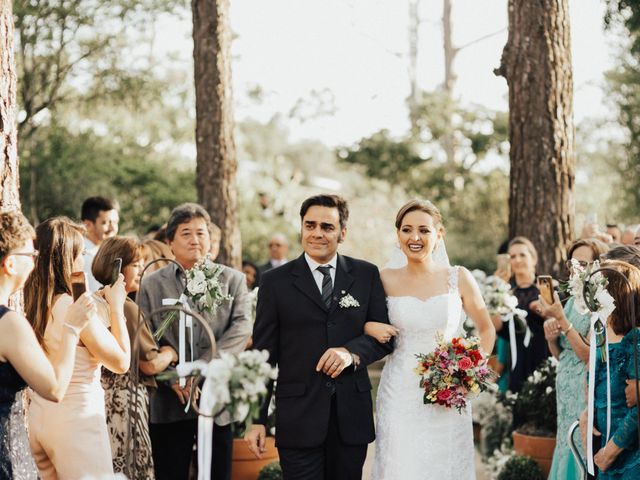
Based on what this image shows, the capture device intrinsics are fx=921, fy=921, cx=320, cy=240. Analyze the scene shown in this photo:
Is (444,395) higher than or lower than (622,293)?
lower

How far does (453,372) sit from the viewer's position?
5191 millimetres

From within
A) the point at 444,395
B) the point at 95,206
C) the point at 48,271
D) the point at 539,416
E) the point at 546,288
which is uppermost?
the point at 95,206

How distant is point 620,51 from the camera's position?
2331 cm

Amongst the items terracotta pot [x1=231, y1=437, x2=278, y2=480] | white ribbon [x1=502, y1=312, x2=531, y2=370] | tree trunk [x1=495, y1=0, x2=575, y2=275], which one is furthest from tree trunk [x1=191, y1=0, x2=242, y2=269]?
white ribbon [x1=502, y1=312, x2=531, y2=370]

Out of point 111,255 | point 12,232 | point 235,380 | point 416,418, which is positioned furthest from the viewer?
point 416,418

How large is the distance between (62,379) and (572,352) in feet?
12.1

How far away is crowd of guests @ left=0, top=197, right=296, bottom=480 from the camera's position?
3.83 m

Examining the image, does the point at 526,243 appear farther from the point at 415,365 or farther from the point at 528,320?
the point at 415,365

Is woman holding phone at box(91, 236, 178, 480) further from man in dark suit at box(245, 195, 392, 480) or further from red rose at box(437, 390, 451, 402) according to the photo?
red rose at box(437, 390, 451, 402)

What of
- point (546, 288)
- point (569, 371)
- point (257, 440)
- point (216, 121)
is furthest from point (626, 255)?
point (216, 121)

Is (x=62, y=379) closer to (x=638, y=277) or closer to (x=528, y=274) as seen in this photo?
(x=638, y=277)

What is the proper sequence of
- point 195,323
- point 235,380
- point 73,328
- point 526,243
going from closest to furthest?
1. point 235,380
2. point 73,328
3. point 195,323
4. point 526,243

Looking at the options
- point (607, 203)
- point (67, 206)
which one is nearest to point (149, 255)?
point (67, 206)

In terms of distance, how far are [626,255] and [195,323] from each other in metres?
2.70
